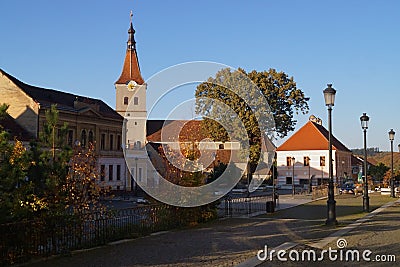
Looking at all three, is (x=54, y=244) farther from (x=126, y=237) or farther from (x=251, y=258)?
(x=251, y=258)

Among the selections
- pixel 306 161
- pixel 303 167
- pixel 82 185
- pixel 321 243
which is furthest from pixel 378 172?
pixel 82 185

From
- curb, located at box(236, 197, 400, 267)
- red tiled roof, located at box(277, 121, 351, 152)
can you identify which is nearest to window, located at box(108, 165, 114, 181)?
red tiled roof, located at box(277, 121, 351, 152)

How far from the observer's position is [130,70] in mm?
67750

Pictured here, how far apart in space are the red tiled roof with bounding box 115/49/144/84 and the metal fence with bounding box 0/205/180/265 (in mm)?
52094

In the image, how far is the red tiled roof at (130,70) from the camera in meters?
67.3

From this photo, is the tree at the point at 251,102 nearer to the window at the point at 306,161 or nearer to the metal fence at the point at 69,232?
the metal fence at the point at 69,232

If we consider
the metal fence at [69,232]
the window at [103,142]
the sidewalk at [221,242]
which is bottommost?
the sidewalk at [221,242]

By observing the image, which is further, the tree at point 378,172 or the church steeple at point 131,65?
the church steeple at point 131,65

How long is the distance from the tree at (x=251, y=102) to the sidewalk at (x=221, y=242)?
43.5 feet

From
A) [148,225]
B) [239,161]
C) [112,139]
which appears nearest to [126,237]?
[148,225]

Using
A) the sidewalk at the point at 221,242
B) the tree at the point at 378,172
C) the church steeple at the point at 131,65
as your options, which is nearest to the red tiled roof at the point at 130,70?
the church steeple at the point at 131,65

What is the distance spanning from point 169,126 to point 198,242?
25.1 feet

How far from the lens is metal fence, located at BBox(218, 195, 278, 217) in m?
22.8

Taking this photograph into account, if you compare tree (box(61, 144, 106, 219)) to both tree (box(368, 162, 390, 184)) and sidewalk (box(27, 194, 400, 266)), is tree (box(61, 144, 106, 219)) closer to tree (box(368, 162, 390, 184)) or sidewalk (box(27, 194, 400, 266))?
sidewalk (box(27, 194, 400, 266))
